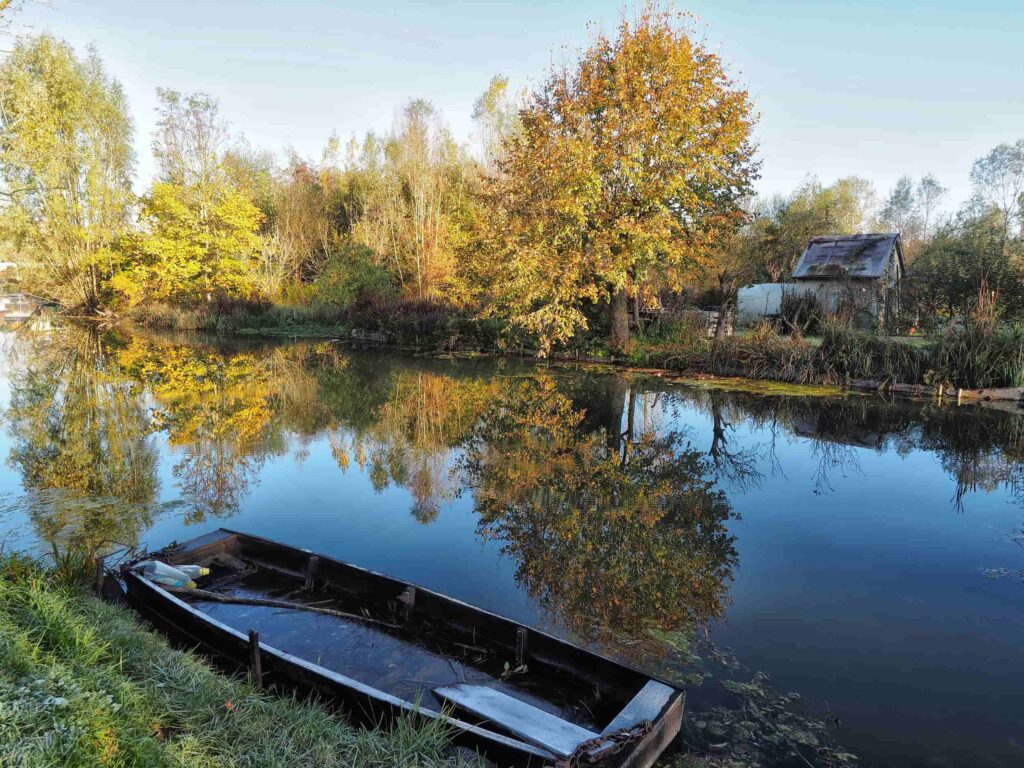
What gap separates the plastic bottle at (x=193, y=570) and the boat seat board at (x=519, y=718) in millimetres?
3002

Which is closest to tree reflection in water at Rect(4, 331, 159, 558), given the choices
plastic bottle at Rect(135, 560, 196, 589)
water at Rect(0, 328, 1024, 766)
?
water at Rect(0, 328, 1024, 766)

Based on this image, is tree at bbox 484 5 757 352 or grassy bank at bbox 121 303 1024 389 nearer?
grassy bank at bbox 121 303 1024 389

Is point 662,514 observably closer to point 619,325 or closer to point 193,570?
point 193,570

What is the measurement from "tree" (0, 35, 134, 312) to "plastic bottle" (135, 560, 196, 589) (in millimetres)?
30089

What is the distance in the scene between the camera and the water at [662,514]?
4.64 meters

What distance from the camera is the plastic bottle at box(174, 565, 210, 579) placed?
18.5ft

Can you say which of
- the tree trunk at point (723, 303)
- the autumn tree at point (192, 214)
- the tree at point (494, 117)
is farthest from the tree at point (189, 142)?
the tree trunk at point (723, 303)

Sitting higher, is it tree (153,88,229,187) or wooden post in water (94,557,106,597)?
tree (153,88,229,187)

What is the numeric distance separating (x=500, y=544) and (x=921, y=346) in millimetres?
14890

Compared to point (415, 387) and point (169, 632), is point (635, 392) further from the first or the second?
point (169, 632)

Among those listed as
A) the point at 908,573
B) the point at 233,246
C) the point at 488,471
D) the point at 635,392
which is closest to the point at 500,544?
the point at 488,471

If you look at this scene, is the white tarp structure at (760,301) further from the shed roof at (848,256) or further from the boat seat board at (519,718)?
the boat seat board at (519,718)

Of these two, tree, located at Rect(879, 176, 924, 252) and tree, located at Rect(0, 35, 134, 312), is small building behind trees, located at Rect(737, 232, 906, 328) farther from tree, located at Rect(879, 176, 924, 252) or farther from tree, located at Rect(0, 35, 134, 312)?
tree, located at Rect(879, 176, 924, 252)

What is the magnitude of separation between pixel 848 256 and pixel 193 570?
2836 cm
